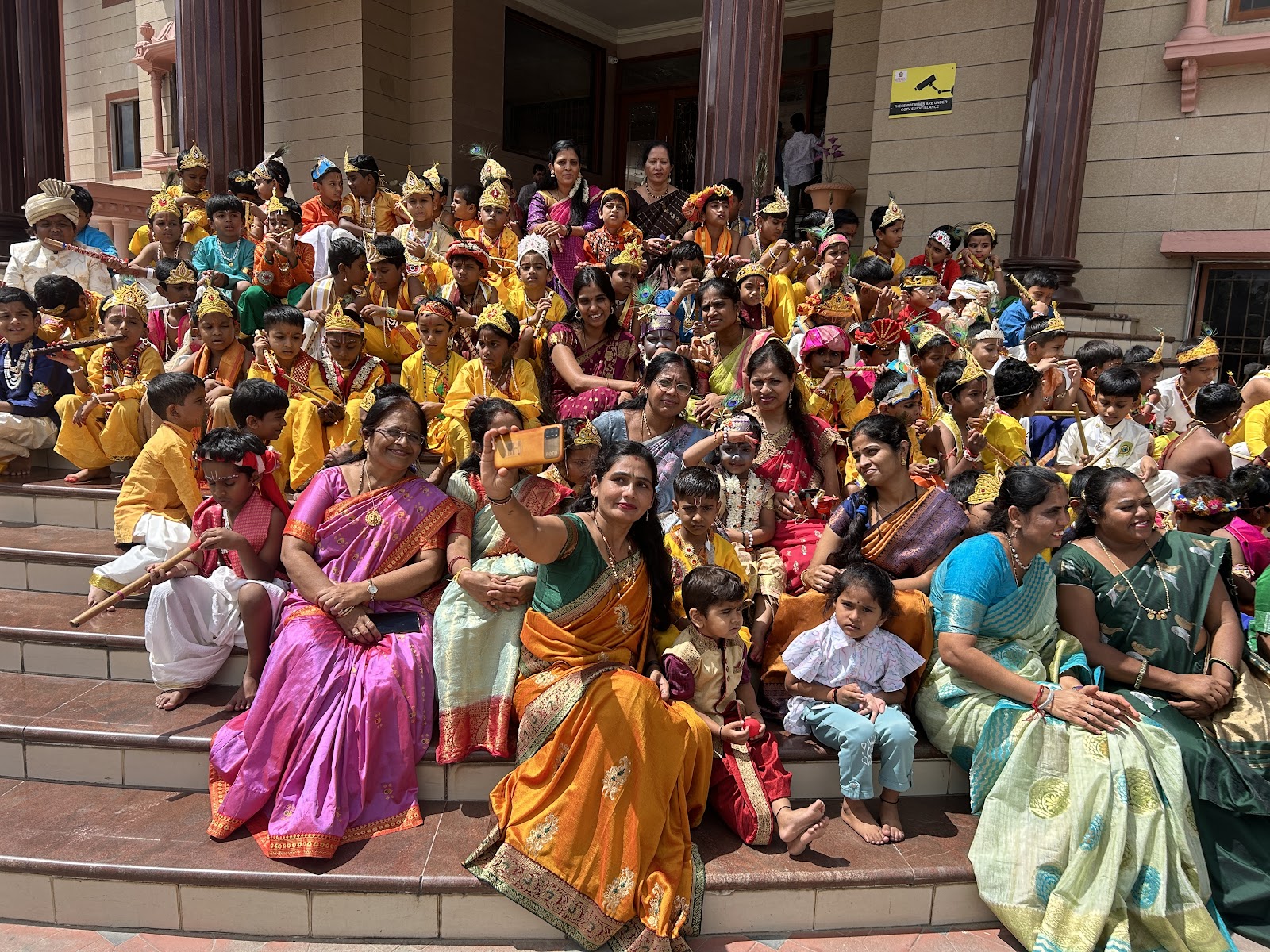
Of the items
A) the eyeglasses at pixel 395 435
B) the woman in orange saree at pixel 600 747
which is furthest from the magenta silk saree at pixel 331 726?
the woman in orange saree at pixel 600 747

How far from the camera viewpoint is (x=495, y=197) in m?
6.05

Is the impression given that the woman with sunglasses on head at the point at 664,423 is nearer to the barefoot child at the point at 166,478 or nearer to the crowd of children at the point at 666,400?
the crowd of children at the point at 666,400

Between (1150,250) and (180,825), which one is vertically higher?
(1150,250)

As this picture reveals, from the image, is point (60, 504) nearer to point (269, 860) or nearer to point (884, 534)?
point (269, 860)

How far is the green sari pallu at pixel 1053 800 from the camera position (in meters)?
2.62

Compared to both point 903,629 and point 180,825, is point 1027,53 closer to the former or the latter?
point 903,629

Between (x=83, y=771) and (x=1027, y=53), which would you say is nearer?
(x=83, y=771)

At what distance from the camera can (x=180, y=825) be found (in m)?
2.81

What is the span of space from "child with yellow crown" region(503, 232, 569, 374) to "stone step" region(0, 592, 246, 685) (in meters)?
2.40

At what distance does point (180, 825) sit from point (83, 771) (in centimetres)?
58

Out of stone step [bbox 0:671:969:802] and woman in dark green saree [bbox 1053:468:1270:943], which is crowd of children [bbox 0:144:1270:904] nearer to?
stone step [bbox 0:671:969:802]

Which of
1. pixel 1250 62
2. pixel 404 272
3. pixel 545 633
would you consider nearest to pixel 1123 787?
pixel 545 633

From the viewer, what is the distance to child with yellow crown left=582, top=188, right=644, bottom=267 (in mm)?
5777

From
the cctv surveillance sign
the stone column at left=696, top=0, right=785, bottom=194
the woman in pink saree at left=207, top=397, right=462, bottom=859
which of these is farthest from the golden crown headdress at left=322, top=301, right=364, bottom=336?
the cctv surveillance sign
